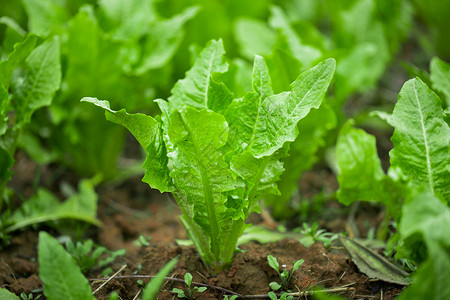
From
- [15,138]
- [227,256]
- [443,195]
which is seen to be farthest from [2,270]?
[443,195]

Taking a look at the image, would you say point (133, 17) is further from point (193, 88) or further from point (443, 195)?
point (443, 195)

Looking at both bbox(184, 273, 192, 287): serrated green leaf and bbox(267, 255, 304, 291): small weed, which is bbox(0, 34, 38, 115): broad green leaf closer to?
bbox(184, 273, 192, 287): serrated green leaf

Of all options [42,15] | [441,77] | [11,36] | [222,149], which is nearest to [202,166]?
[222,149]

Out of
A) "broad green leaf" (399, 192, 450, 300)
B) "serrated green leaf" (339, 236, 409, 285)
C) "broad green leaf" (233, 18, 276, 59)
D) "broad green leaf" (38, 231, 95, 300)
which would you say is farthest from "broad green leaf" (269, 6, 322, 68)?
"broad green leaf" (38, 231, 95, 300)

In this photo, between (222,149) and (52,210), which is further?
(52,210)

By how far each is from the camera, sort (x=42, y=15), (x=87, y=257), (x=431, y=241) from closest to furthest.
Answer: (x=431, y=241), (x=87, y=257), (x=42, y=15)

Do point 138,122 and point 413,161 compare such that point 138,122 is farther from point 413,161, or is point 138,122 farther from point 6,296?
point 413,161

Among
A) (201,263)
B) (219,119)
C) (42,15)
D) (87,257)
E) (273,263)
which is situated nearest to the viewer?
(219,119)
